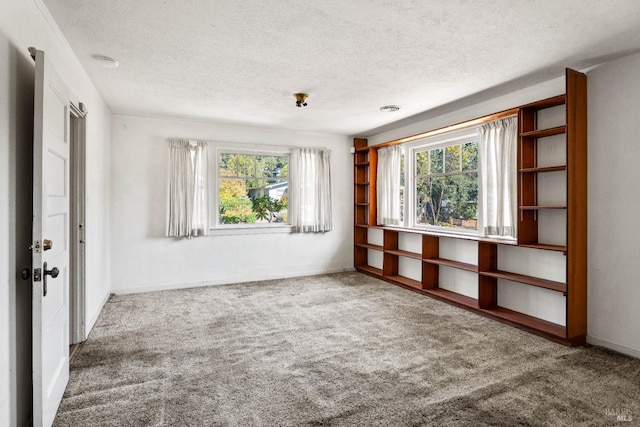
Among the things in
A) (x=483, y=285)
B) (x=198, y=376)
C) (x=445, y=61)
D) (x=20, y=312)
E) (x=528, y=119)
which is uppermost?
(x=445, y=61)

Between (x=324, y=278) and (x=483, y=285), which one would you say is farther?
(x=324, y=278)

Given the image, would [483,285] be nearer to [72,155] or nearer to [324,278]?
[324,278]

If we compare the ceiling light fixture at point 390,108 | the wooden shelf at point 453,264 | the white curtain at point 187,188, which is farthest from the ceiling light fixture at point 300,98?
the wooden shelf at point 453,264

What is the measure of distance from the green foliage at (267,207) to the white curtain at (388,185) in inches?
64.1

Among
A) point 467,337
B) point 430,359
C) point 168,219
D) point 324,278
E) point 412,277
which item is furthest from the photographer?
point 324,278

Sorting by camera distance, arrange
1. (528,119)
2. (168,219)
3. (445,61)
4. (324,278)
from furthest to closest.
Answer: (324,278), (168,219), (528,119), (445,61)

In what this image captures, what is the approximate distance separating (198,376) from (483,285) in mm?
3131

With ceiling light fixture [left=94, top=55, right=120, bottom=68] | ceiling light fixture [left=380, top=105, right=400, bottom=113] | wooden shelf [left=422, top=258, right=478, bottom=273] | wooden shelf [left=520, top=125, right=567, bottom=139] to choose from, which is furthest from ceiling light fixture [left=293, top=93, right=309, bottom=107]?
wooden shelf [left=422, top=258, right=478, bottom=273]

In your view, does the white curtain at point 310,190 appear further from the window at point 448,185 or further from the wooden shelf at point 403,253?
the window at point 448,185

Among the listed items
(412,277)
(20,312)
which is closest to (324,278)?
(412,277)

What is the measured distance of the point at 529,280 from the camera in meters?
3.65

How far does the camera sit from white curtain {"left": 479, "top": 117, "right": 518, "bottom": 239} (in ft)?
12.9

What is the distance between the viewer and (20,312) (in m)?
1.88

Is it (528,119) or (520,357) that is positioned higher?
(528,119)
